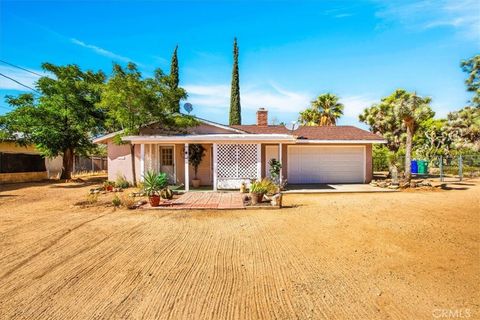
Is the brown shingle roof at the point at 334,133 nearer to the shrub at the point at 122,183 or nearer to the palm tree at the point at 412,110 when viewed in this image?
the palm tree at the point at 412,110

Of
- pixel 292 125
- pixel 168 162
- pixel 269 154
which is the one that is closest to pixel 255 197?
pixel 269 154

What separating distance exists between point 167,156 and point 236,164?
4800 millimetres

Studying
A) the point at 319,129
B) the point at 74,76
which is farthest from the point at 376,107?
the point at 74,76

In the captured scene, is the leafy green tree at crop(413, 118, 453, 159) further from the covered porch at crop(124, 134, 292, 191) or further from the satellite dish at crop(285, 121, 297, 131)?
the covered porch at crop(124, 134, 292, 191)

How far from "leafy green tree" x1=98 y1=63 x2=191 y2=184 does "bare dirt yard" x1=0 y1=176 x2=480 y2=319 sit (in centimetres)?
760

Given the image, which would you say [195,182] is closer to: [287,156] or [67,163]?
[287,156]

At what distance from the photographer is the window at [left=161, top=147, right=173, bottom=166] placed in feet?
52.2

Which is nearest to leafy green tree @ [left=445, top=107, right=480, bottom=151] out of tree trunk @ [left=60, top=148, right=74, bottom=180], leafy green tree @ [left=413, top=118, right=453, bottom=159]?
leafy green tree @ [left=413, top=118, right=453, bottom=159]

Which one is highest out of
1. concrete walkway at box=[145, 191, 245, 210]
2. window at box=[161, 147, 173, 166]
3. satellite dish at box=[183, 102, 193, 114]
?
satellite dish at box=[183, 102, 193, 114]

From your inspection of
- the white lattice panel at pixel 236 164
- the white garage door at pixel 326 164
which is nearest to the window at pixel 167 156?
the white lattice panel at pixel 236 164

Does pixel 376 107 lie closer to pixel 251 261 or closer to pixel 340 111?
pixel 340 111

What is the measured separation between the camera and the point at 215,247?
536 centimetres

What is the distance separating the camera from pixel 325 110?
99.8 ft

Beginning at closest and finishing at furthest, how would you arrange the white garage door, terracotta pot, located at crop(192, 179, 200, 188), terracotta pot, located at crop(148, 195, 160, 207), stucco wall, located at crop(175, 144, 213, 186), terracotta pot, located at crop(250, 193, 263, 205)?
terracotta pot, located at crop(148, 195, 160, 207) → terracotta pot, located at crop(250, 193, 263, 205) → terracotta pot, located at crop(192, 179, 200, 188) → stucco wall, located at crop(175, 144, 213, 186) → the white garage door
